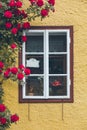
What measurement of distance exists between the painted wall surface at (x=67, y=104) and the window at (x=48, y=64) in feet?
0.29

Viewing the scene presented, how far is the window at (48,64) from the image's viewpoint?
708 cm

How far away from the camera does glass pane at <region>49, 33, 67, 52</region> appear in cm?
716

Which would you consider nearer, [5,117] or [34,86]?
[5,117]

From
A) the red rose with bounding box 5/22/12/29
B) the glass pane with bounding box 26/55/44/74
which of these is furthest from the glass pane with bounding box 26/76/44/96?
the red rose with bounding box 5/22/12/29

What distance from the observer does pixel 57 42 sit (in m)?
7.20

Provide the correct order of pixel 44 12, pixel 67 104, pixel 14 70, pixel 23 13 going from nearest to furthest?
pixel 14 70 → pixel 44 12 → pixel 23 13 → pixel 67 104

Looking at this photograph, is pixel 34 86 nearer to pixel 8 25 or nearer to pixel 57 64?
pixel 57 64

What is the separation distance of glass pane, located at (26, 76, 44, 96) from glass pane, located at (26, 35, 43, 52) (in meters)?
0.46

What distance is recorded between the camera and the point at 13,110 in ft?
23.4

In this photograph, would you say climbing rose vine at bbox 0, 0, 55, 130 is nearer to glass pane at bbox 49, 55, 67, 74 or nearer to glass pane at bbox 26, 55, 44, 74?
glass pane at bbox 26, 55, 44, 74

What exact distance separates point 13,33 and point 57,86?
1140 millimetres

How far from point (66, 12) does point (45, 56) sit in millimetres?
798

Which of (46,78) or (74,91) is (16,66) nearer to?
(46,78)

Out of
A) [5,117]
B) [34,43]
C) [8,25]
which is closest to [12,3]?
[8,25]
